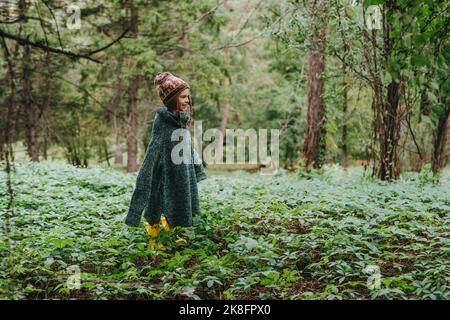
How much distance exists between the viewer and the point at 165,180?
5.14 metres

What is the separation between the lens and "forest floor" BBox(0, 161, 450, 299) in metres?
3.88

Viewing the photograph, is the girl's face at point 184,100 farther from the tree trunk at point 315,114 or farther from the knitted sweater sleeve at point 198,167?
the tree trunk at point 315,114

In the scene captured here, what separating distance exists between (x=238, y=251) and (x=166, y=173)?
1.15 meters

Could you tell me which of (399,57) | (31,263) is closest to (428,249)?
(399,57)

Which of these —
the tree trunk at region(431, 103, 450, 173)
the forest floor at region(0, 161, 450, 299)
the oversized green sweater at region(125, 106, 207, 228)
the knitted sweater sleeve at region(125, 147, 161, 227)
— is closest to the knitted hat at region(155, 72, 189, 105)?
the oversized green sweater at region(125, 106, 207, 228)

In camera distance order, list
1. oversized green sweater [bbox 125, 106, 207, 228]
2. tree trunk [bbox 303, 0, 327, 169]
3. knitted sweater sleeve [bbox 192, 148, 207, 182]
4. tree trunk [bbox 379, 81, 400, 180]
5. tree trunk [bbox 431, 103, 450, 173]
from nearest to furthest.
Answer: oversized green sweater [bbox 125, 106, 207, 228] → knitted sweater sleeve [bbox 192, 148, 207, 182] → tree trunk [bbox 379, 81, 400, 180] → tree trunk [bbox 303, 0, 327, 169] → tree trunk [bbox 431, 103, 450, 173]

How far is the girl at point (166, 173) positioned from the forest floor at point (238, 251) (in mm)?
253

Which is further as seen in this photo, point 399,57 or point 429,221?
point 429,221

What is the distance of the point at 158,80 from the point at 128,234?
1754 mm

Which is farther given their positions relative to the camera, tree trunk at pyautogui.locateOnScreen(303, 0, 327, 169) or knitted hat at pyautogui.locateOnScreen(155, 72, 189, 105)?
tree trunk at pyautogui.locateOnScreen(303, 0, 327, 169)

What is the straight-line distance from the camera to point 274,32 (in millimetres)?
9781

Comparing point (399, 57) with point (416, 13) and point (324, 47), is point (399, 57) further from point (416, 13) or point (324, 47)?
point (324, 47)

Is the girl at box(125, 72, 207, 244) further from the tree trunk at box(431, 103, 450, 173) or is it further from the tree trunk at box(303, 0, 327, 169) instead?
the tree trunk at box(431, 103, 450, 173)

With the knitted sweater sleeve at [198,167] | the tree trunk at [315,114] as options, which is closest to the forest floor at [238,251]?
the knitted sweater sleeve at [198,167]
